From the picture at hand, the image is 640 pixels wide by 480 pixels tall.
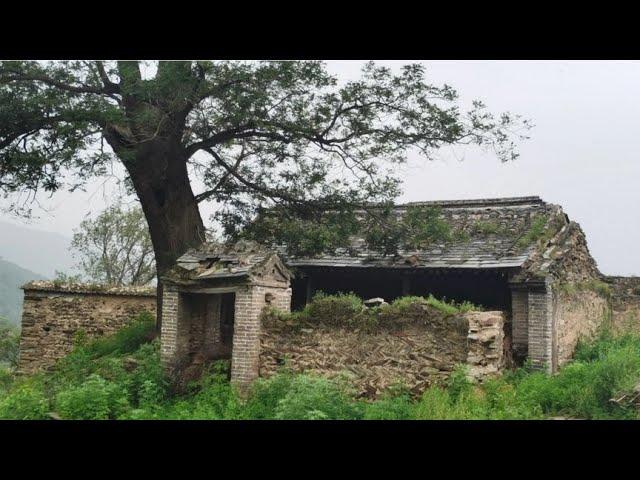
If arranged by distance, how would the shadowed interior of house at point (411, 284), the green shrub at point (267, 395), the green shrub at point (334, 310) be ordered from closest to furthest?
the green shrub at point (267, 395) → the green shrub at point (334, 310) → the shadowed interior of house at point (411, 284)

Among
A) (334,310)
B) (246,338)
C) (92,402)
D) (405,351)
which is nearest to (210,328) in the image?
(246,338)

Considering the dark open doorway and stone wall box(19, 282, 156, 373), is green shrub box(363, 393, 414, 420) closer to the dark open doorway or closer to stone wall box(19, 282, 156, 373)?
the dark open doorway

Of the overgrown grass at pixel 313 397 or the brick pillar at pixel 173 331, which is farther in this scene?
the brick pillar at pixel 173 331

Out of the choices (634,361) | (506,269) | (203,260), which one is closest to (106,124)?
(203,260)

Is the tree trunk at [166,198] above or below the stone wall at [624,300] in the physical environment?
above

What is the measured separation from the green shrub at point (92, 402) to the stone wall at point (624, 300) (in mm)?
13573

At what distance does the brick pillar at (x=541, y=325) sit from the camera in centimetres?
1388

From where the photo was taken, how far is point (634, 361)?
35.8 feet

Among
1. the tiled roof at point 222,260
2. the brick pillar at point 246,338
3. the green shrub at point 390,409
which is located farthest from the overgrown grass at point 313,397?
the tiled roof at point 222,260

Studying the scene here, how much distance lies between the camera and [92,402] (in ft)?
36.4

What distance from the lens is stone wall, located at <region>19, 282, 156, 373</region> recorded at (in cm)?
1753

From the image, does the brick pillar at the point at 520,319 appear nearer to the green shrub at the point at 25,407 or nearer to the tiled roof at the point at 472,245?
the tiled roof at the point at 472,245

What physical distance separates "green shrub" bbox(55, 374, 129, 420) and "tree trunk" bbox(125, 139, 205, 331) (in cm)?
366
